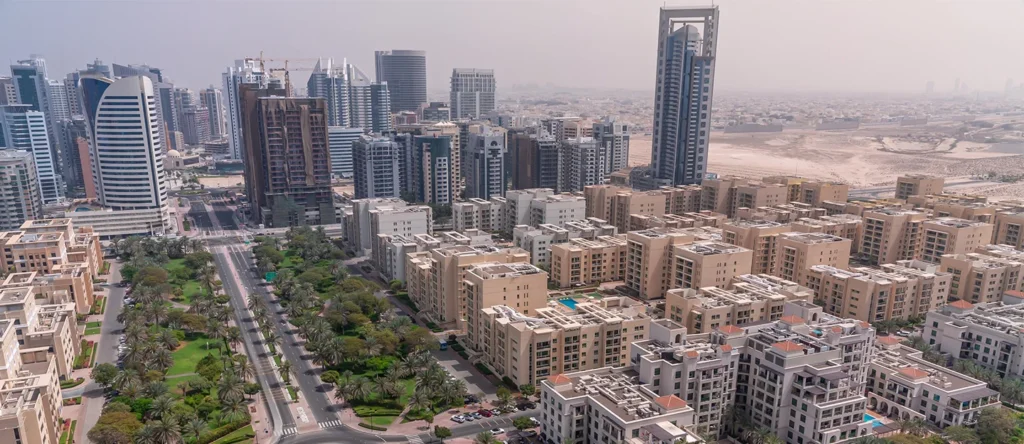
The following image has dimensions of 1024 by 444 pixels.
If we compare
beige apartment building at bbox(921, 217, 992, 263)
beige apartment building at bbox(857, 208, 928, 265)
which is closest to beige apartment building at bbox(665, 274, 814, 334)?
beige apartment building at bbox(857, 208, 928, 265)

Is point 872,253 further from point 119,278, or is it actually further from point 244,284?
point 119,278

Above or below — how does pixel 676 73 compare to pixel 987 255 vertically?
above

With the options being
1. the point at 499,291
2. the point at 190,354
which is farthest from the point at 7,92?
the point at 499,291

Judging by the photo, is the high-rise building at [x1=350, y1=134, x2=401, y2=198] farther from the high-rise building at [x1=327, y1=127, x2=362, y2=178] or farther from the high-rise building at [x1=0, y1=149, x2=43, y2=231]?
the high-rise building at [x1=0, y1=149, x2=43, y2=231]

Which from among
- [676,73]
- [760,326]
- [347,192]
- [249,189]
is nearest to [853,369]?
[760,326]

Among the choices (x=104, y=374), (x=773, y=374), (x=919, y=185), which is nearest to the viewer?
(x=773, y=374)

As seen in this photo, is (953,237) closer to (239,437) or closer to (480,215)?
(480,215)
